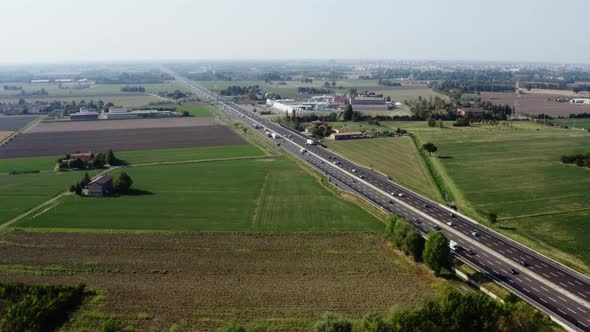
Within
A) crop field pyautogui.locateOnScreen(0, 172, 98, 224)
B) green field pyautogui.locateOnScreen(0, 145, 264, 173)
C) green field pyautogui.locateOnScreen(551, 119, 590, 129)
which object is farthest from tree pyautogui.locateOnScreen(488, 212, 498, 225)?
green field pyautogui.locateOnScreen(551, 119, 590, 129)

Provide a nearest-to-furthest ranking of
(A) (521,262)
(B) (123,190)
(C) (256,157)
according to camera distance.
Result: (A) (521,262), (B) (123,190), (C) (256,157)

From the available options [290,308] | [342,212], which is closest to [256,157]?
[342,212]

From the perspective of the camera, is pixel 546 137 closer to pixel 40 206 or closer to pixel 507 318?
pixel 507 318

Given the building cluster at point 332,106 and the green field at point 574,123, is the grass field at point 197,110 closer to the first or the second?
the building cluster at point 332,106

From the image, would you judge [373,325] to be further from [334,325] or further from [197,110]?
[197,110]

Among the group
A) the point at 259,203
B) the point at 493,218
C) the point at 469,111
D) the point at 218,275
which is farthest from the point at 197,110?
the point at 493,218

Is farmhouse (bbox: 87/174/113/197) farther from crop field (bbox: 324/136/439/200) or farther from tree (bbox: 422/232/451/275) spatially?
tree (bbox: 422/232/451/275)
